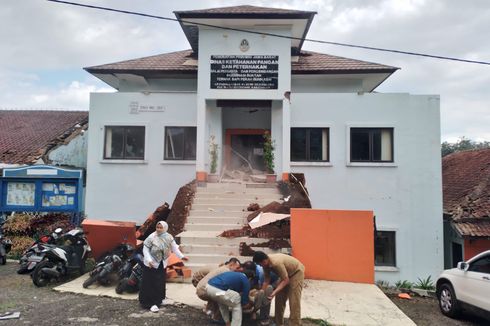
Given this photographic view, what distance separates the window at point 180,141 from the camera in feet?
44.3

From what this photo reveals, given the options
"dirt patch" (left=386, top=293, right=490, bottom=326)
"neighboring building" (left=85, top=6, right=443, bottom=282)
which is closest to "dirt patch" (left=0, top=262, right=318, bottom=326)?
"dirt patch" (left=386, top=293, right=490, bottom=326)

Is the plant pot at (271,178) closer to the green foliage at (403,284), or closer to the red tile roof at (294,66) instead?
the red tile roof at (294,66)

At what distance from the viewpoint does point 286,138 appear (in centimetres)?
1236

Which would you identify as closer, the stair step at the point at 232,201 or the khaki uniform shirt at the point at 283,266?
the khaki uniform shirt at the point at 283,266

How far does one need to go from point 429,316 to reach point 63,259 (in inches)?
318

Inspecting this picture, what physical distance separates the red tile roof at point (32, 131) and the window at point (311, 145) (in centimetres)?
1008

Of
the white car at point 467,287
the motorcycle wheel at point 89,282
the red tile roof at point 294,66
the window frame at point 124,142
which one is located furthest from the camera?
the red tile roof at point 294,66

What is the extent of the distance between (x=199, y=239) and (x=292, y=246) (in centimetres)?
223

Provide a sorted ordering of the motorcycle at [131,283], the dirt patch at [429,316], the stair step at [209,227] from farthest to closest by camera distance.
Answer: the stair step at [209,227], the dirt patch at [429,316], the motorcycle at [131,283]

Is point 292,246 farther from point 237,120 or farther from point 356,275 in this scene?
point 237,120

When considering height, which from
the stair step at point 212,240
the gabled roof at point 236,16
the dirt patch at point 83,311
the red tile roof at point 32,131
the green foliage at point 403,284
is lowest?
the green foliage at point 403,284

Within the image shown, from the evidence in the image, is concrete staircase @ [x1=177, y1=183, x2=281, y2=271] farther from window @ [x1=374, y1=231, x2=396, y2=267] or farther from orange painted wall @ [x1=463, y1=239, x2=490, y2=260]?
orange painted wall @ [x1=463, y1=239, x2=490, y2=260]

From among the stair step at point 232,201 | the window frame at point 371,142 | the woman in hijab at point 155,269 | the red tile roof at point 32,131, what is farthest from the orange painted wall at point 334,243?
the red tile roof at point 32,131

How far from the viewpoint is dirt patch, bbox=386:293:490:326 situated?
7.72m
